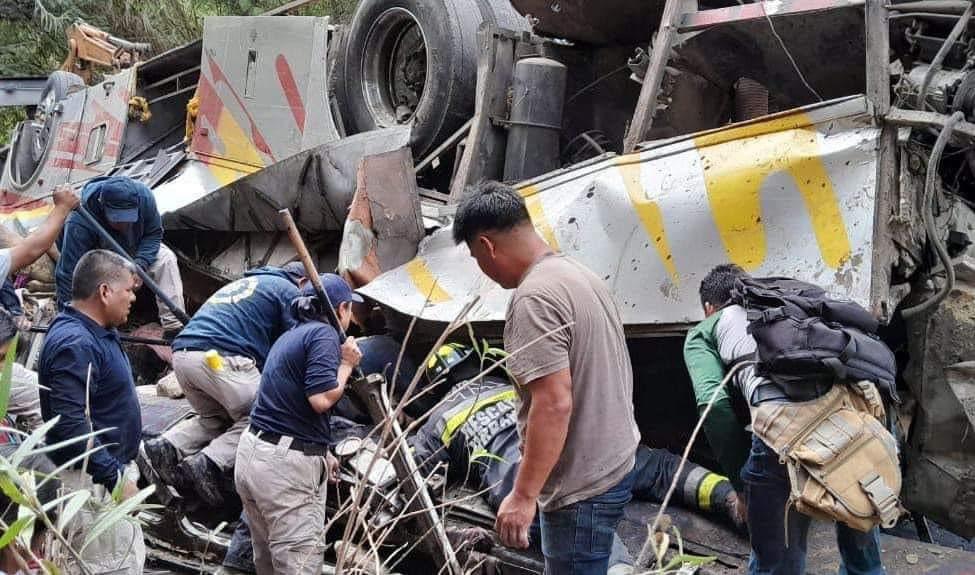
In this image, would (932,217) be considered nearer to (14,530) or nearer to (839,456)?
(839,456)

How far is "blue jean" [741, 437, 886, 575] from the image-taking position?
117 inches

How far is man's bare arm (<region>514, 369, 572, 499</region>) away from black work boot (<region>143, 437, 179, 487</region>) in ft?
7.31

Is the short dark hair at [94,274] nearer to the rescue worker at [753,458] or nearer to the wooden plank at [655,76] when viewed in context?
the rescue worker at [753,458]

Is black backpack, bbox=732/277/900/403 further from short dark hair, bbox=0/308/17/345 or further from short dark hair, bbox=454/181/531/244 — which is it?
short dark hair, bbox=0/308/17/345

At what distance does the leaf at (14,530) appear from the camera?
1043mm

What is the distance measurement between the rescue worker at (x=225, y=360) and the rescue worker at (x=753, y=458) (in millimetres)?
1652

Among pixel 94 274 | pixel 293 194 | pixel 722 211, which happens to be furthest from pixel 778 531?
pixel 293 194

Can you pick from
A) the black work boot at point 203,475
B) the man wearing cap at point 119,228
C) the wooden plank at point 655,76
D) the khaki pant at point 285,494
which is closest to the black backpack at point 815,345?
the wooden plank at point 655,76

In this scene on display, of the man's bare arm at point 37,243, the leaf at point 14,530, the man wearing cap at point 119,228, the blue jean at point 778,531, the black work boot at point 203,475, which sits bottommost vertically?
the black work boot at point 203,475

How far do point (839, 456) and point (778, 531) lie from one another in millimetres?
384

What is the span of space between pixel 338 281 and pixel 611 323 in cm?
131

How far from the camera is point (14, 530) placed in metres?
1.05

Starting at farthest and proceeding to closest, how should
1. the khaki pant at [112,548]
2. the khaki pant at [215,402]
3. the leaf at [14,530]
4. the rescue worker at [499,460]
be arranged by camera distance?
the khaki pant at [215,402] < the rescue worker at [499,460] < the khaki pant at [112,548] < the leaf at [14,530]

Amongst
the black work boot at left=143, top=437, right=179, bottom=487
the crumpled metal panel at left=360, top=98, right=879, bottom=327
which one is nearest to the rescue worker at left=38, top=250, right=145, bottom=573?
the black work boot at left=143, top=437, right=179, bottom=487
